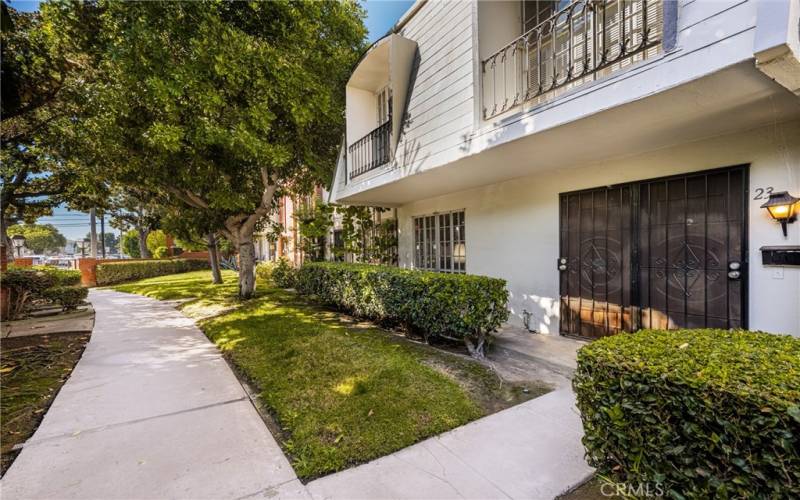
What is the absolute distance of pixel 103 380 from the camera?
14.7 ft

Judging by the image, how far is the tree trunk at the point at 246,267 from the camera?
10836mm

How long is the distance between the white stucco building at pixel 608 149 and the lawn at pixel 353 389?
2.62m

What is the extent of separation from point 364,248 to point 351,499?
9.54m

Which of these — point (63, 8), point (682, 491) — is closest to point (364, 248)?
point (63, 8)

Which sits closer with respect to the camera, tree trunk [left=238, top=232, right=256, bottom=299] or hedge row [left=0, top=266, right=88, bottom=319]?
hedge row [left=0, top=266, right=88, bottom=319]

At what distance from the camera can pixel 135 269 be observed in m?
19.9

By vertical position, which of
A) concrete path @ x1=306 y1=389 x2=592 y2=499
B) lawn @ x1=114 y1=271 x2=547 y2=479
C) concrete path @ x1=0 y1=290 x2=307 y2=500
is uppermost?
lawn @ x1=114 y1=271 x2=547 y2=479

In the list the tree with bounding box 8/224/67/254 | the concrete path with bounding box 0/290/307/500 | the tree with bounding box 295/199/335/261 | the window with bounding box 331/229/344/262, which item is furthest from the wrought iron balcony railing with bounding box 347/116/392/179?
the tree with bounding box 8/224/67/254

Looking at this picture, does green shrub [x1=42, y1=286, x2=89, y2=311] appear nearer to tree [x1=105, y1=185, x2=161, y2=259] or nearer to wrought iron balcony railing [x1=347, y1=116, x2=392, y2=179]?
wrought iron balcony railing [x1=347, y1=116, x2=392, y2=179]

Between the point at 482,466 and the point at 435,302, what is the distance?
278 centimetres

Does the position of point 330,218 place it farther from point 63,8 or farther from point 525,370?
point 525,370

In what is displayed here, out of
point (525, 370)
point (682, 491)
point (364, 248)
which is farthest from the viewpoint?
point (364, 248)

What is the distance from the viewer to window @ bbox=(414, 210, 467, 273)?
8.24 meters

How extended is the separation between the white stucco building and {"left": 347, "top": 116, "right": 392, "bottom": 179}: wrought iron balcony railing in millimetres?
115
